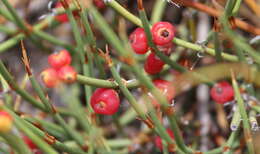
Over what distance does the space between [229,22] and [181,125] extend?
1.69 feet

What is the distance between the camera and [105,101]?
1136mm

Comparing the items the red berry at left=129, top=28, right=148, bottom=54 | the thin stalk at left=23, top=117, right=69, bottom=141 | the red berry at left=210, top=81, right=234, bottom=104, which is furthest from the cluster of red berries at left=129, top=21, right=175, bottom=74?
the thin stalk at left=23, top=117, right=69, bottom=141

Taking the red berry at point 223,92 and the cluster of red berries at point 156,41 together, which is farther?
the red berry at point 223,92

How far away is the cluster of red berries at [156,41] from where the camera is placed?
114 cm

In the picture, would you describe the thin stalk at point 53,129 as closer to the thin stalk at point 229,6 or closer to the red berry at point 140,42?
the red berry at point 140,42

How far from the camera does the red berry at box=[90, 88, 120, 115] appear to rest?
3.73 feet

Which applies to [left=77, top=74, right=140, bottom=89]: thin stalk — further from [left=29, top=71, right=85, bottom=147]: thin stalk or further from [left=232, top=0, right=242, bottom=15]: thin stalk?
[left=232, top=0, right=242, bottom=15]: thin stalk

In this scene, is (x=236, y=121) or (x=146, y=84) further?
(x=236, y=121)

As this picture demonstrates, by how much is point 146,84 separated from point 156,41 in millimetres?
188

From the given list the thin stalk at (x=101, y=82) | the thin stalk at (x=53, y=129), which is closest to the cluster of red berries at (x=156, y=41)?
the thin stalk at (x=101, y=82)

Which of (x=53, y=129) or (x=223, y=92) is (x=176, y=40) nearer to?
(x=223, y=92)

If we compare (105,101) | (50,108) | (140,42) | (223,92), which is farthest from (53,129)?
(223,92)

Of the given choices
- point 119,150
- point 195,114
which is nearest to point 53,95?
point 119,150

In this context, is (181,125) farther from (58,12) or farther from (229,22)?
(58,12)
